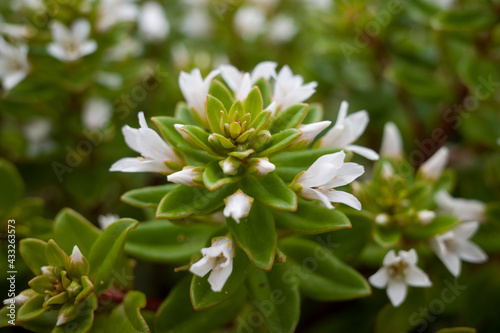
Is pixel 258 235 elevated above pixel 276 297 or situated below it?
above

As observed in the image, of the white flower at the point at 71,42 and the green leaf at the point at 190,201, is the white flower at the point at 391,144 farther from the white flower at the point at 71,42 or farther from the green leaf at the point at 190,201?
the white flower at the point at 71,42

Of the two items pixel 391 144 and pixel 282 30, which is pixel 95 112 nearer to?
pixel 282 30

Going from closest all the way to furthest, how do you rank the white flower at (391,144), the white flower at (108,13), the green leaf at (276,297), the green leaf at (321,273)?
the green leaf at (276,297), the green leaf at (321,273), the white flower at (391,144), the white flower at (108,13)

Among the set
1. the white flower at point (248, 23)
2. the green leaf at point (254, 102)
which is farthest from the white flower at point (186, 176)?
the white flower at point (248, 23)

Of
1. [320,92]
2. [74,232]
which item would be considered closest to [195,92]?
[74,232]

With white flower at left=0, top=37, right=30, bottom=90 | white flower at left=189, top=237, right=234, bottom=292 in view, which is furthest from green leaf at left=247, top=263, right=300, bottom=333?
white flower at left=0, top=37, right=30, bottom=90
